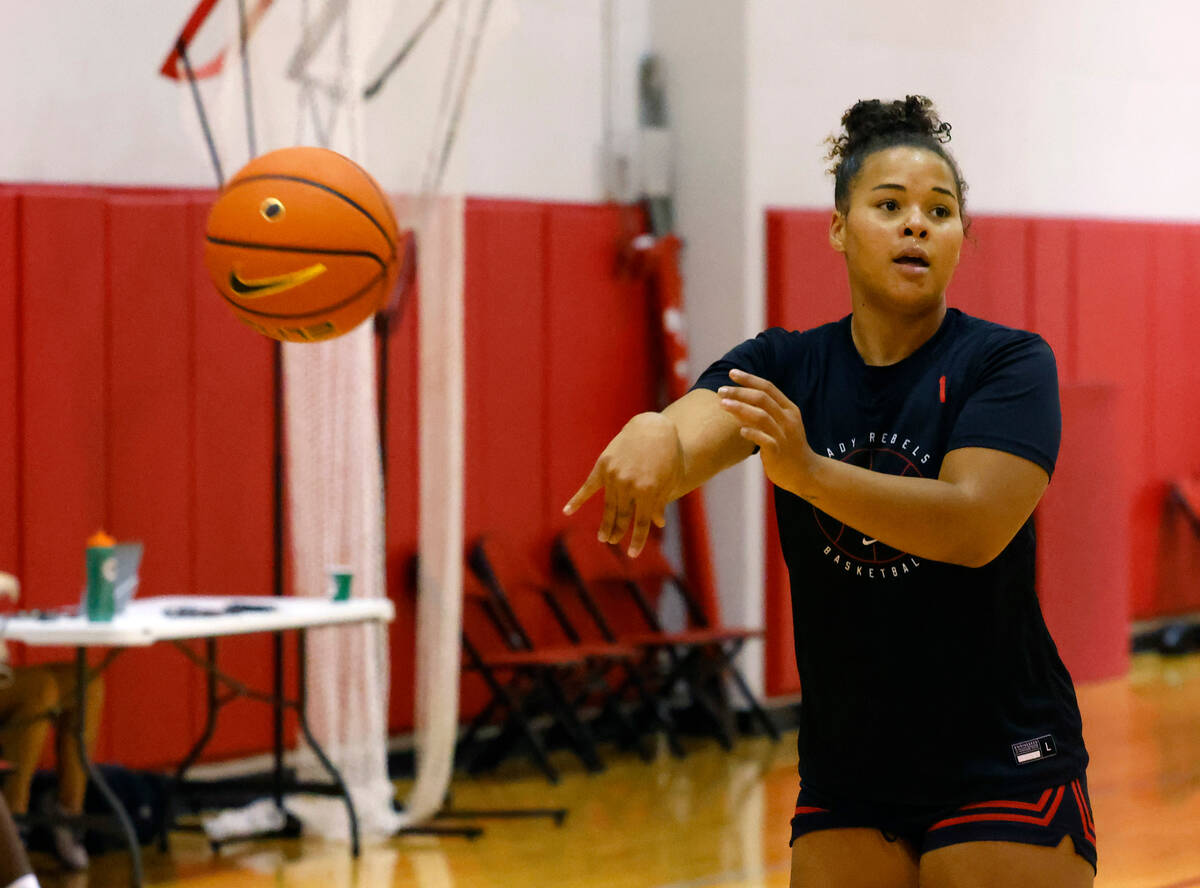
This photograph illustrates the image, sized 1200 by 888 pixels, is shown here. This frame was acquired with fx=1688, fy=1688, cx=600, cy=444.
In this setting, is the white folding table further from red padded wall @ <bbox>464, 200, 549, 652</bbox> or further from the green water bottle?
red padded wall @ <bbox>464, 200, 549, 652</bbox>

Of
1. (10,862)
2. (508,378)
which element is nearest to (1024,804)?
(10,862)

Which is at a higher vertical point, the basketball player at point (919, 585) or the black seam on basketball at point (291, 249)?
the black seam on basketball at point (291, 249)

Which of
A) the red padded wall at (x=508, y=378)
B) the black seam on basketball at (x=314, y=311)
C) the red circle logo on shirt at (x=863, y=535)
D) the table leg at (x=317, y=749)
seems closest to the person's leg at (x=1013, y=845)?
the red circle logo on shirt at (x=863, y=535)

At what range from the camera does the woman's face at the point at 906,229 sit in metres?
2.16

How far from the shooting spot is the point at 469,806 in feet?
20.4

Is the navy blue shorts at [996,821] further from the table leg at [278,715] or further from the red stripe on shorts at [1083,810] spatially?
the table leg at [278,715]

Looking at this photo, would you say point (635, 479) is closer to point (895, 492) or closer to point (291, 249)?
point (895, 492)

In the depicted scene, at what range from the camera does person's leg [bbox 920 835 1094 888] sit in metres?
2.08

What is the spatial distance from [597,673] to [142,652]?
1834 mm

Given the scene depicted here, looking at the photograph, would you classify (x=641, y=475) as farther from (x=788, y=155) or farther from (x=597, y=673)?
(x=788, y=155)

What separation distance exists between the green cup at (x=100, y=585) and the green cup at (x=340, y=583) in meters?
0.73

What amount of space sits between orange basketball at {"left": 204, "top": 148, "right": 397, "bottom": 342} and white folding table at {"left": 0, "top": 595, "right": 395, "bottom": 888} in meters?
0.94

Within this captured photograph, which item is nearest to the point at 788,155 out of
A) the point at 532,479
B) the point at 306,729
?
the point at 532,479

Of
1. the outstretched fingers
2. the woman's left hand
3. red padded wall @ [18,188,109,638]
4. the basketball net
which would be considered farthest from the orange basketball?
the woman's left hand
